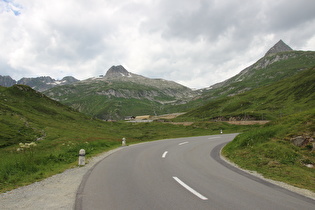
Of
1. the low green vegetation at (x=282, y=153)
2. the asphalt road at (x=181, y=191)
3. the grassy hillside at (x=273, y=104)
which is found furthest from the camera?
the grassy hillside at (x=273, y=104)

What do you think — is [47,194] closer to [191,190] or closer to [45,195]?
[45,195]

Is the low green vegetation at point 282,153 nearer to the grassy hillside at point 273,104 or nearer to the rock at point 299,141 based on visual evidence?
the rock at point 299,141

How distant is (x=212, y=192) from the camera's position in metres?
8.04

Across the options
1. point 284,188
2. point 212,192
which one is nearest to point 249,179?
point 284,188

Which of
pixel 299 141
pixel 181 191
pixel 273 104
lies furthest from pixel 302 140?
pixel 273 104

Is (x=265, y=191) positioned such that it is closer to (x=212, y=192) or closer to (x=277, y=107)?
(x=212, y=192)

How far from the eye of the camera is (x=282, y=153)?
46.6 feet

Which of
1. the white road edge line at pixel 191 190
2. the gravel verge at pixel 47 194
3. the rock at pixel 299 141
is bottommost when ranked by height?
the white road edge line at pixel 191 190

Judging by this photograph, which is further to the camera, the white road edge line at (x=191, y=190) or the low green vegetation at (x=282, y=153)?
the low green vegetation at (x=282, y=153)

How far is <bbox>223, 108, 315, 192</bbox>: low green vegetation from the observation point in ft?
35.7

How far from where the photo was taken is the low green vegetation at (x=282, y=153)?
10876 millimetres

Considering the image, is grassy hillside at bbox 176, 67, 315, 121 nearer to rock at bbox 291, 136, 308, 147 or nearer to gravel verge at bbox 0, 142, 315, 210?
rock at bbox 291, 136, 308, 147

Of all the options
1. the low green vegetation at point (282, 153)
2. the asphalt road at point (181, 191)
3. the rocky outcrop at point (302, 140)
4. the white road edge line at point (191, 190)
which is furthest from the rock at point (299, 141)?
the white road edge line at point (191, 190)

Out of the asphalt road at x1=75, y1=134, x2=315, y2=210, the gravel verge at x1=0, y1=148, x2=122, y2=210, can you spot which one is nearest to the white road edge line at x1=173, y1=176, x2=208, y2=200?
the asphalt road at x1=75, y1=134, x2=315, y2=210
